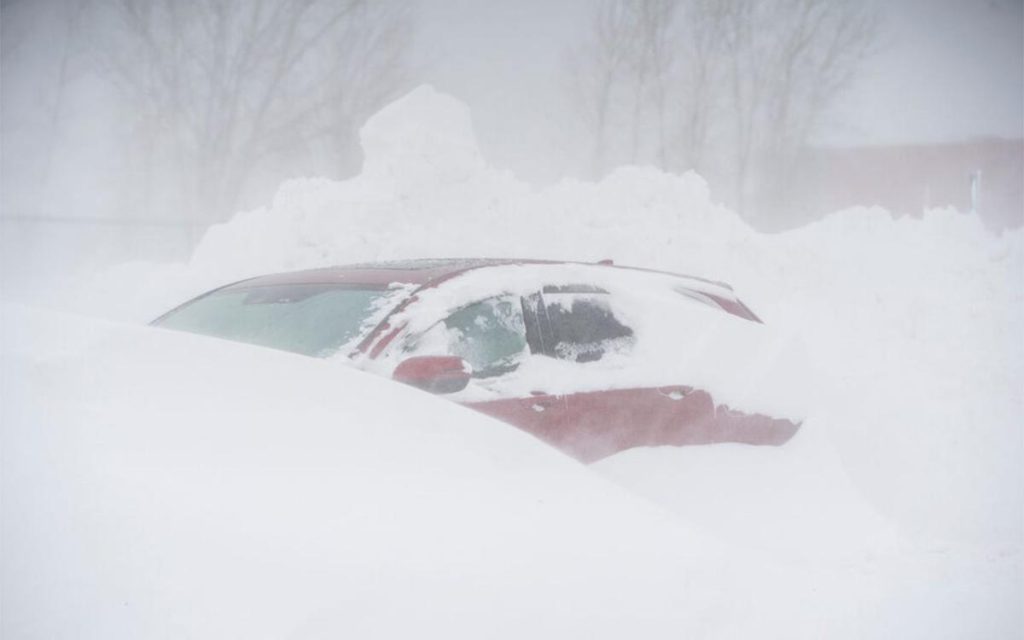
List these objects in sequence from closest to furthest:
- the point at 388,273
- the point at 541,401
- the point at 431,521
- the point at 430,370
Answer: the point at 431,521, the point at 430,370, the point at 541,401, the point at 388,273

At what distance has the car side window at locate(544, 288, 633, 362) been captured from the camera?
134 inches

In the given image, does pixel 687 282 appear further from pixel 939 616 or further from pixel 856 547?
pixel 939 616

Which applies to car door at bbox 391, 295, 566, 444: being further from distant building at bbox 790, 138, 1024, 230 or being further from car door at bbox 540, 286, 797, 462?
distant building at bbox 790, 138, 1024, 230

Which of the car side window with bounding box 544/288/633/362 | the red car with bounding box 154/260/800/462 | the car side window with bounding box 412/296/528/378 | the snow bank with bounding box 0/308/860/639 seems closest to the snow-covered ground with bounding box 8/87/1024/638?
the snow bank with bounding box 0/308/860/639

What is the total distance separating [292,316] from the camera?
331 cm

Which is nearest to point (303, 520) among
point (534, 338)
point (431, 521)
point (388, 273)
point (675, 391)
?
point (431, 521)

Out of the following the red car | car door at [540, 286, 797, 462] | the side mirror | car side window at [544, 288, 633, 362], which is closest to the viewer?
the side mirror

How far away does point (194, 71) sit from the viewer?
894 cm

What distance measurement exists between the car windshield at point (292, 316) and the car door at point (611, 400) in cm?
82

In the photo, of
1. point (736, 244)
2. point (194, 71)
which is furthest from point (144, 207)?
point (736, 244)

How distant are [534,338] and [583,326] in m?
0.28

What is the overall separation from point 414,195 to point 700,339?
5.65m

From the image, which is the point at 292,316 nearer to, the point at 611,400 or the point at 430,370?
the point at 430,370

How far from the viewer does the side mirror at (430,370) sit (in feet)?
8.84
